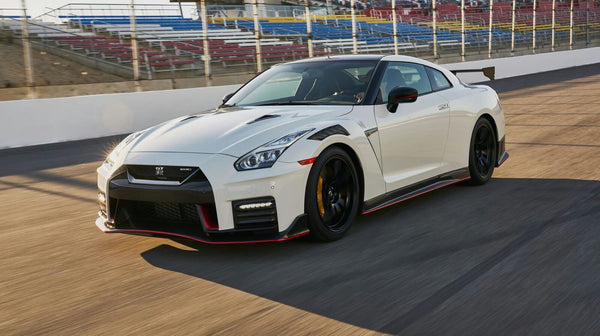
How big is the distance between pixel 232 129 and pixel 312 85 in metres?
1.19

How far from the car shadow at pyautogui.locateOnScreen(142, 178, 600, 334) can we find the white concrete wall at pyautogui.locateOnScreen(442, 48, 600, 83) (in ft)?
62.0

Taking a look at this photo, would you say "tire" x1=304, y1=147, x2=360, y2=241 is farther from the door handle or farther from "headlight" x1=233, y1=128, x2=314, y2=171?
the door handle

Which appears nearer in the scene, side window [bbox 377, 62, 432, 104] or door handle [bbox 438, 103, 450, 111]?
side window [bbox 377, 62, 432, 104]

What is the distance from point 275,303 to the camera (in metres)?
3.75

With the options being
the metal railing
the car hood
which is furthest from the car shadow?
the metal railing

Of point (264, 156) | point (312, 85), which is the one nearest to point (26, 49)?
point (312, 85)

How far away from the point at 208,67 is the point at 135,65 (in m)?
1.99

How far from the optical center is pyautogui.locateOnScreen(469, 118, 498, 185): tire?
672cm

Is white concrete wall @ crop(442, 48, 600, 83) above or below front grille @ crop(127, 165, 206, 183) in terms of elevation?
below

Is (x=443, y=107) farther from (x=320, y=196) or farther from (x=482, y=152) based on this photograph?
(x=320, y=196)

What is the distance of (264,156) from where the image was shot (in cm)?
452

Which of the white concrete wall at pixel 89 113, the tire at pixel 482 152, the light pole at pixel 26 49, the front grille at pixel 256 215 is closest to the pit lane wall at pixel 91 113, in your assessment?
the white concrete wall at pixel 89 113

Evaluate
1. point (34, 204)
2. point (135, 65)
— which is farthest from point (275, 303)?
point (135, 65)

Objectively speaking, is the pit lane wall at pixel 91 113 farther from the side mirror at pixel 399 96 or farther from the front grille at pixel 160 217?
the side mirror at pixel 399 96
